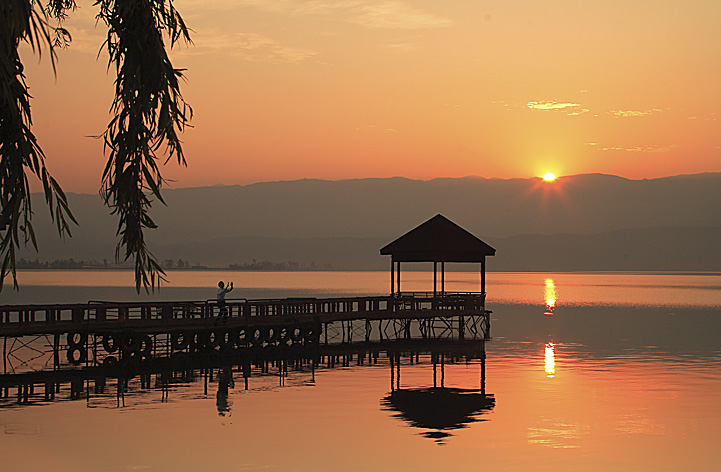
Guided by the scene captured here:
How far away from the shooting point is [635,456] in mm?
21828

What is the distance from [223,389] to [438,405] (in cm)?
763

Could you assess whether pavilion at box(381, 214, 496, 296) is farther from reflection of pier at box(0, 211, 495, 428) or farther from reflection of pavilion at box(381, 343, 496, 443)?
reflection of pavilion at box(381, 343, 496, 443)

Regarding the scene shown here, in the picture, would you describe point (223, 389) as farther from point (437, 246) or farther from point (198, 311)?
point (437, 246)

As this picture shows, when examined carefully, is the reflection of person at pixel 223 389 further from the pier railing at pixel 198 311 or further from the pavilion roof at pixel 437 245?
the pavilion roof at pixel 437 245

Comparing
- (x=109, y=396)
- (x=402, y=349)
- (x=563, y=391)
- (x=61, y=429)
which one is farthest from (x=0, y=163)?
(x=402, y=349)

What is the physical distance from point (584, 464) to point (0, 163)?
1515cm

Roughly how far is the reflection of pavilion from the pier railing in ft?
31.7

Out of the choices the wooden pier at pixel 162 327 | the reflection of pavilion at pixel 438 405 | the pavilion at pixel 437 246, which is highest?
the pavilion at pixel 437 246

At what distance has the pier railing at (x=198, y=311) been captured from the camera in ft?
117

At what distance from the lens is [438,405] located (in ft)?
94.9

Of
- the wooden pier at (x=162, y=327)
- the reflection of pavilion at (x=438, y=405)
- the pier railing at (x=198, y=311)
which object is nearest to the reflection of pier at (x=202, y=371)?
the wooden pier at (x=162, y=327)

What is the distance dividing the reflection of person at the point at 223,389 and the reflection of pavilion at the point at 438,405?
510 cm

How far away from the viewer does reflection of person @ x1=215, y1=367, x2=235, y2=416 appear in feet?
88.3

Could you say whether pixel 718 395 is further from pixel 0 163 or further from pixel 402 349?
pixel 0 163
